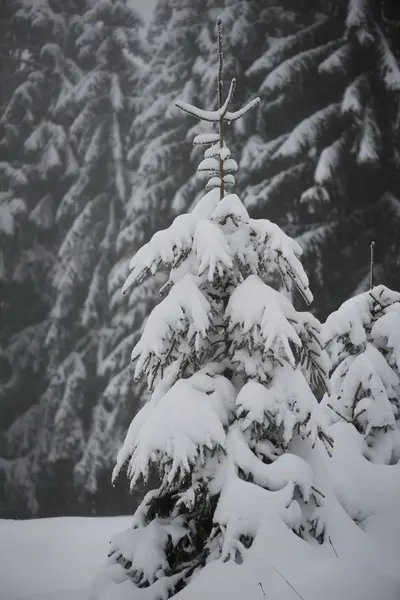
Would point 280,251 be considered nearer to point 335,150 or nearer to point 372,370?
point 372,370

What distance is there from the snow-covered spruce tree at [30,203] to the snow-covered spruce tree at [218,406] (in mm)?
13023

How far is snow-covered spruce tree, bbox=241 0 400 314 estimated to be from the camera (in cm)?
1144

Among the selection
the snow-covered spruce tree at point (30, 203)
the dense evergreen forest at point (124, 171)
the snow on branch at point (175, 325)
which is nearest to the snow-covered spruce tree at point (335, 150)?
the dense evergreen forest at point (124, 171)

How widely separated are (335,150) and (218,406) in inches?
390

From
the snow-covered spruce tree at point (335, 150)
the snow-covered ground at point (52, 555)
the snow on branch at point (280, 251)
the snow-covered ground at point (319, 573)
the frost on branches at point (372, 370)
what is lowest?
the snow-covered ground at point (52, 555)

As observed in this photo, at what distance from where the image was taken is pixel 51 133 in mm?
16766

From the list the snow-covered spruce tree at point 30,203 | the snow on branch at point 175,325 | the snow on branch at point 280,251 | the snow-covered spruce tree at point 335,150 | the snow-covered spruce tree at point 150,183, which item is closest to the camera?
the snow on branch at point 175,325

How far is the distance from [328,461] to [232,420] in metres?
1.54

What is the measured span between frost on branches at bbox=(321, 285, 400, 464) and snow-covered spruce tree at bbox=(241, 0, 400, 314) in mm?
6803

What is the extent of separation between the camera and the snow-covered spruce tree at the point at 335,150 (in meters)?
11.4

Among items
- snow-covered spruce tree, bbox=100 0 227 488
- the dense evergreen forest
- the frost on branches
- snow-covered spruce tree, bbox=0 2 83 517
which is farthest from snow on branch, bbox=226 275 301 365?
snow-covered spruce tree, bbox=0 2 83 517

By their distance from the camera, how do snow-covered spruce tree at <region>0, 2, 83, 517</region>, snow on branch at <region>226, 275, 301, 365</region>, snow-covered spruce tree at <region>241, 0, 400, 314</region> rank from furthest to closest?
snow-covered spruce tree at <region>0, 2, 83, 517</region>, snow-covered spruce tree at <region>241, 0, 400, 314</region>, snow on branch at <region>226, 275, 301, 365</region>

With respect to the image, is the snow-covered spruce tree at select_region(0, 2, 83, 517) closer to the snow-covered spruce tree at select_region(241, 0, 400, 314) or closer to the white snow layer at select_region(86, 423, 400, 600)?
the snow-covered spruce tree at select_region(241, 0, 400, 314)

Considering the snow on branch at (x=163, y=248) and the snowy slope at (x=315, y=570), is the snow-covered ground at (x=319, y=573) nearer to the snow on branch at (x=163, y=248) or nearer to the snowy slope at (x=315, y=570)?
the snowy slope at (x=315, y=570)
